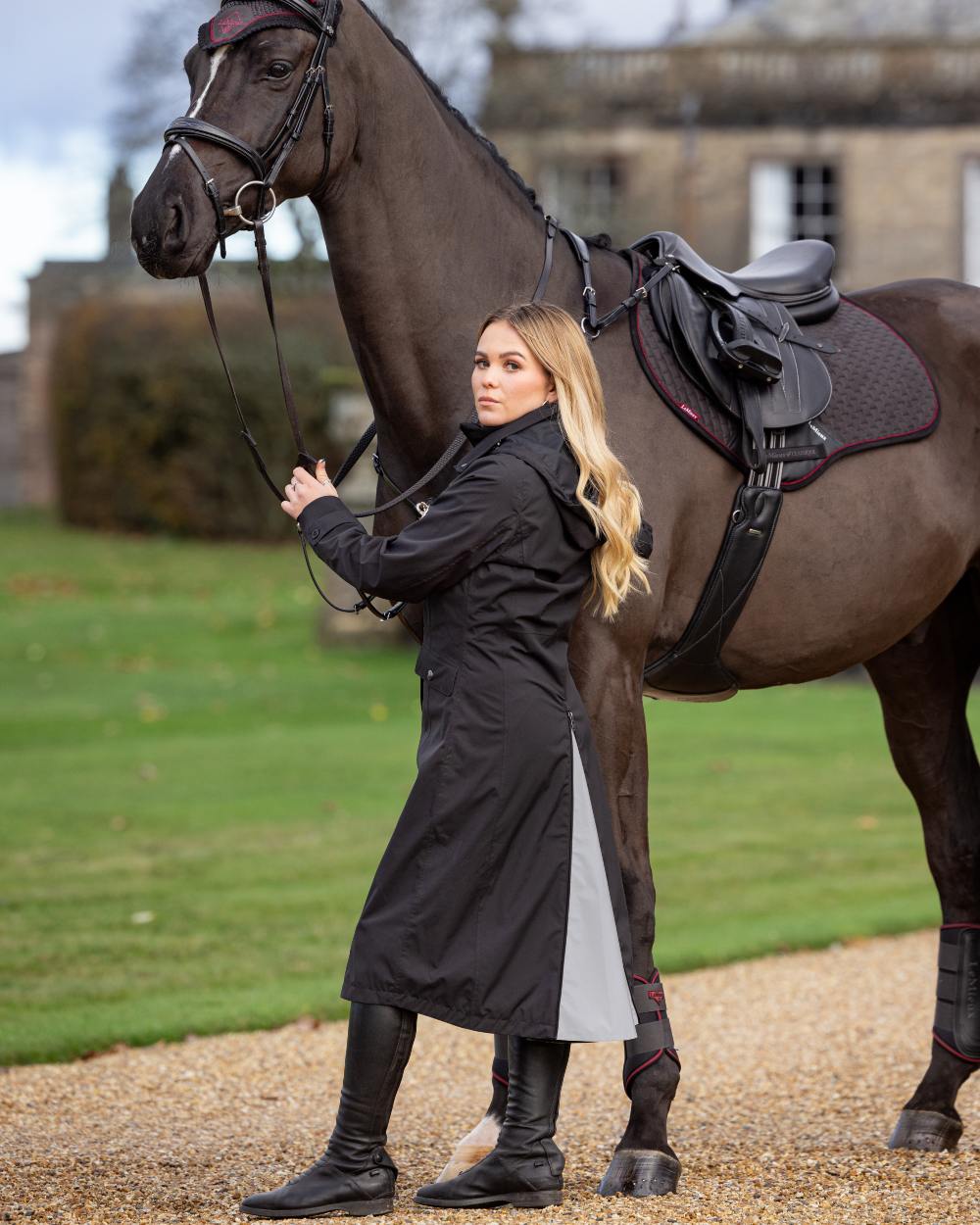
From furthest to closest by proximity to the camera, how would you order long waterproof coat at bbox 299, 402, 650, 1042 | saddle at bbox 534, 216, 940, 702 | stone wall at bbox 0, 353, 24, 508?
1. stone wall at bbox 0, 353, 24, 508
2. saddle at bbox 534, 216, 940, 702
3. long waterproof coat at bbox 299, 402, 650, 1042

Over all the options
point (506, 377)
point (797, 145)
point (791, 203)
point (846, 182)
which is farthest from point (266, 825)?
point (846, 182)

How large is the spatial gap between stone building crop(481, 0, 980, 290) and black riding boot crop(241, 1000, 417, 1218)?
878 inches

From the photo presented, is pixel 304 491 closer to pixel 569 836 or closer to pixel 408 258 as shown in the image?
pixel 408 258

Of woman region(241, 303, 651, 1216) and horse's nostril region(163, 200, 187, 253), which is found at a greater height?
horse's nostril region(163, 200, 187, 253)

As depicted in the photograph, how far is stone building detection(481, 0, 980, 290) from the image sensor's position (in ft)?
81.4

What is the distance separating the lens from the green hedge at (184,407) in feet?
77.2

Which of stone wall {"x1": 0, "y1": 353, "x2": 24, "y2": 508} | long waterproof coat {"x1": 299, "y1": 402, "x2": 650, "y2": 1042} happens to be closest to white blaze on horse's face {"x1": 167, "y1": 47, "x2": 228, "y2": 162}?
long waterproof coat {"x1": 299, "y1": 402, "x2": 650, "y2": 1042}

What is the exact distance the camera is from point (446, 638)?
Answer: 11.1ft

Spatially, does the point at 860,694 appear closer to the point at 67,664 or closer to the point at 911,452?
the point at 67,664

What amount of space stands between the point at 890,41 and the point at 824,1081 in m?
22.9

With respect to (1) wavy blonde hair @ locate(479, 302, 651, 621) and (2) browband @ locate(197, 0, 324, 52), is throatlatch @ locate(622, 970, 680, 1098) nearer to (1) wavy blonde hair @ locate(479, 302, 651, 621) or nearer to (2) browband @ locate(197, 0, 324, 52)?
(1) wavy blonde hair @ locate(479, 302, 651, 621)

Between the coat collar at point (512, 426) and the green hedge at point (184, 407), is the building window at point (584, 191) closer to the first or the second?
the green hedge at point (184, 407)

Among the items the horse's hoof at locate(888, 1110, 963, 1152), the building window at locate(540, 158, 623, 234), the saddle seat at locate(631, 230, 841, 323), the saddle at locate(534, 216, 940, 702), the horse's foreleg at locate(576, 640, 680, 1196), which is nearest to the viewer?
the horse's foreleg at locate(576, 640, 680, 1196)

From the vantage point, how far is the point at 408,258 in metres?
3.65
